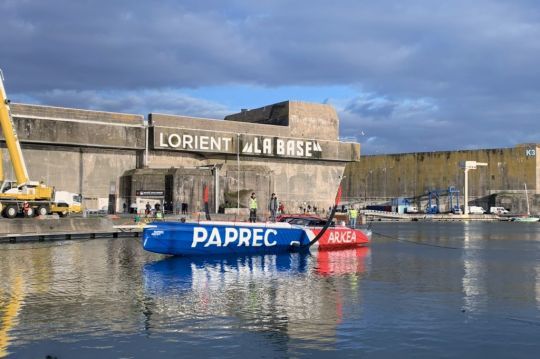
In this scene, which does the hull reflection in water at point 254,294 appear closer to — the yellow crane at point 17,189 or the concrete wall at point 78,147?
the yellow crane at point 17,189

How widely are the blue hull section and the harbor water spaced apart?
2.18 feet

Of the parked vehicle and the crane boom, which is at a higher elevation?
the crane boom

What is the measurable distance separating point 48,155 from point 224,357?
161 feet

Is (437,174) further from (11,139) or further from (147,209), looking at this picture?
(11,139)

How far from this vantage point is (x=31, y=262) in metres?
22.4

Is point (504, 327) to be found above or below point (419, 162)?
below

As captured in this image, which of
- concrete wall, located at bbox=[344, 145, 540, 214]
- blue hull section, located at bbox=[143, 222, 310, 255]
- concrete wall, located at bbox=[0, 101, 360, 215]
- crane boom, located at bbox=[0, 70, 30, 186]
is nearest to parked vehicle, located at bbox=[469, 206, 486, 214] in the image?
concrete wall, located at bbox=[344, 145, 540, 214]

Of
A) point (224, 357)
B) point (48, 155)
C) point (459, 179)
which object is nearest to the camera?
point (224, 357)

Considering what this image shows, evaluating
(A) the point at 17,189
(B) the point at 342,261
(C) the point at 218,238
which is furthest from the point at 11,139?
(B) the point at 342,261

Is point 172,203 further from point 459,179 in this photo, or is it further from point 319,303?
point 459,179

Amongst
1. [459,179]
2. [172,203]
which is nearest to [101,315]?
[172,203]

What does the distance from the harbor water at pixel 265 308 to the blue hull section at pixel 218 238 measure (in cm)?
67

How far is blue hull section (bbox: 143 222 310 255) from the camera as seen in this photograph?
23.2 metres

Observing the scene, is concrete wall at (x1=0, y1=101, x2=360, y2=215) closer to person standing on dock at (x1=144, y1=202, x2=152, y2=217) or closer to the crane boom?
person standing on dock at (x1=144, y1=202, x2=152, y2=217)
